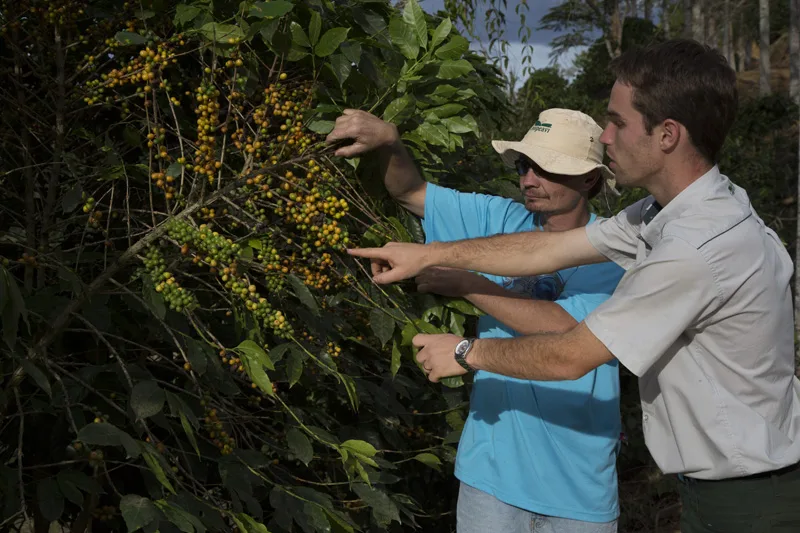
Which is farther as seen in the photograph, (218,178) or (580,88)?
(580,88)

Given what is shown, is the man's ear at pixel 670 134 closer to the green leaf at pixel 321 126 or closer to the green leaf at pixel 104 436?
the green leaf at pixel 321 126

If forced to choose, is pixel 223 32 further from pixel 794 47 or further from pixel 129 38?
pixel 794 47

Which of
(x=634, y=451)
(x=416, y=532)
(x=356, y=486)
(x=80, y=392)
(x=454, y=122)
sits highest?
(x=454, y=122)

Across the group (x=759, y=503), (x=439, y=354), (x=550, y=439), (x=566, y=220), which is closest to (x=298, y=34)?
(x=439, y=354)

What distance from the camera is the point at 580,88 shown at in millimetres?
28719

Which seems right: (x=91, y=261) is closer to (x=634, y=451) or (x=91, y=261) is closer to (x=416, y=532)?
(x=416, y=532)

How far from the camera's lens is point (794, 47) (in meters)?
15.7

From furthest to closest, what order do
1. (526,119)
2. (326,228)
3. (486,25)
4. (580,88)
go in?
(580,88) → (526,119) → (486,25) → (326,228)

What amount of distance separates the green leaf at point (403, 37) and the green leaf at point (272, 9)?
0.44 meters

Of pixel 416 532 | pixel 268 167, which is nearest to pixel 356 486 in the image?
pixel 268 167

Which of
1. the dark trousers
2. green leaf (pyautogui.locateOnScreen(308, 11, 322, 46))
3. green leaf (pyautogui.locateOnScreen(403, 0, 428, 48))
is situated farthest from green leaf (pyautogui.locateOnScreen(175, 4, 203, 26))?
the dark trousers

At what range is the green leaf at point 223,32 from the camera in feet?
7.16

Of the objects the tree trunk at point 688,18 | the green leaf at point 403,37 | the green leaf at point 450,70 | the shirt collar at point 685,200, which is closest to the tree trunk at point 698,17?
the tree trunk at point 688,18

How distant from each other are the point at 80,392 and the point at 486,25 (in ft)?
13.7
